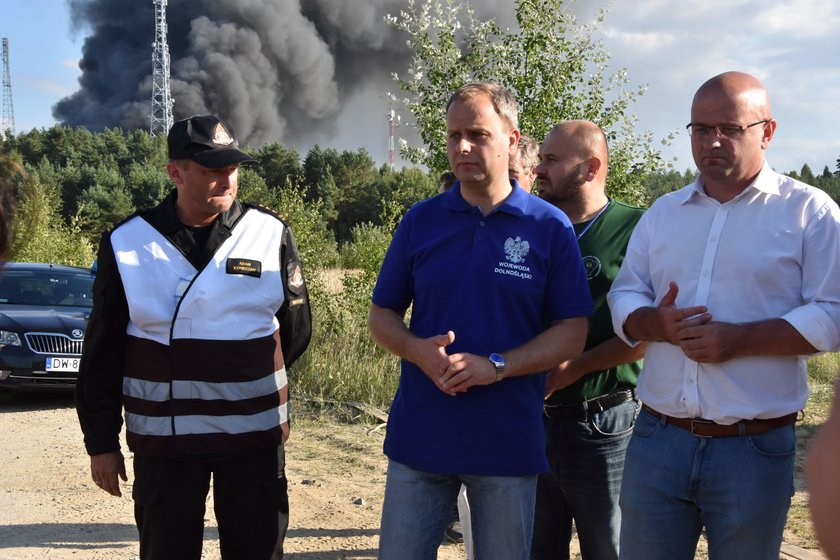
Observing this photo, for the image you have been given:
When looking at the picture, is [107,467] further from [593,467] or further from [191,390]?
[593,467]

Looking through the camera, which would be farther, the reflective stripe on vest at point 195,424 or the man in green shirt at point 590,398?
the man in green shirt at point 590,398

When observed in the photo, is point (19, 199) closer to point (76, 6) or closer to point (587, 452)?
point (587, 452)

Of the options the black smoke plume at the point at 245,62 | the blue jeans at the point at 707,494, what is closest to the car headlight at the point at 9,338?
the blue jeans at the point at 707,494

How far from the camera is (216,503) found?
327 centimetres

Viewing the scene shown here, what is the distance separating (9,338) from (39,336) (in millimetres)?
285

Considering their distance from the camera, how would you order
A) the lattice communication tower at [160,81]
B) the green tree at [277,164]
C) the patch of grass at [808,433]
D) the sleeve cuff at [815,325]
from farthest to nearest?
1. the lattice communication tower at [160,81]
2. the green tree at [277,164]
3. the patch of grass at [808,433]
4. the sleeve cuff at [815,325]

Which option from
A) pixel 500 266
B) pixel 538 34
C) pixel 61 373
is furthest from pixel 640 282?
pixel 61 373

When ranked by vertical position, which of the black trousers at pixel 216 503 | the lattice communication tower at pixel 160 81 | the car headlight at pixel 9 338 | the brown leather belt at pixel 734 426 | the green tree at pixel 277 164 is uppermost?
the lattice communication tower at pixel 160 81

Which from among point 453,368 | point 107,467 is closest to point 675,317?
point 453,368

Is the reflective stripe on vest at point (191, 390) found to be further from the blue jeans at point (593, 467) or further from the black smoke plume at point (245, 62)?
the black smoke plume at point (245, 62)

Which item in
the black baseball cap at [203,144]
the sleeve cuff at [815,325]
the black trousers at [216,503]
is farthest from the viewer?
the black baseball cap at [203,144]

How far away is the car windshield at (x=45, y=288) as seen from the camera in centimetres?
988

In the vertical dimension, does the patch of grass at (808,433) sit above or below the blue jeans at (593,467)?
below

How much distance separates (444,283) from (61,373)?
7.22 m
